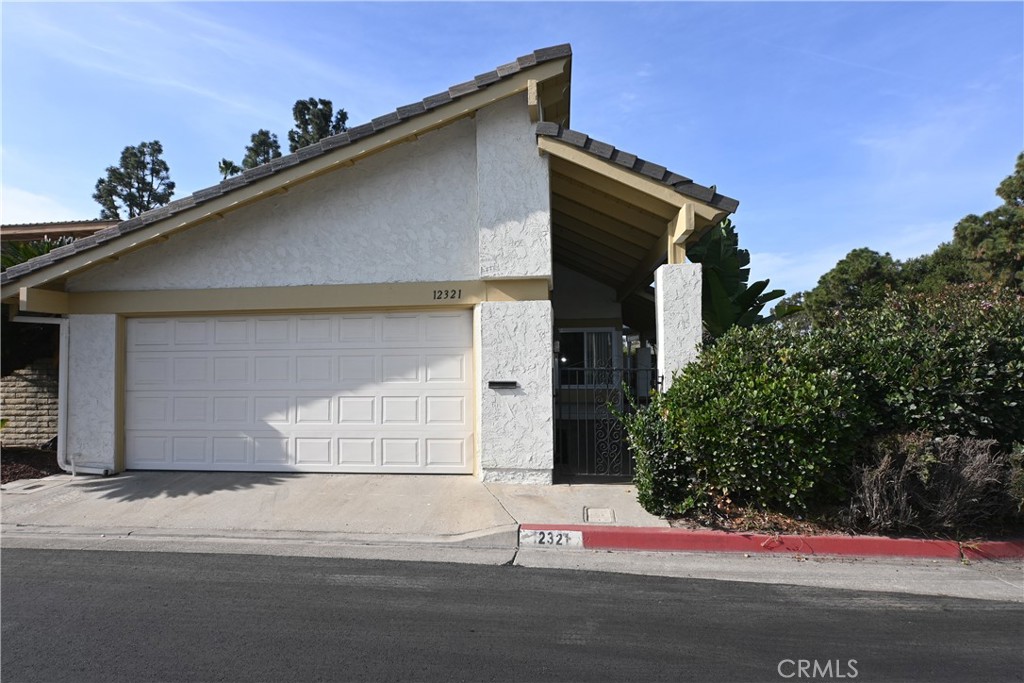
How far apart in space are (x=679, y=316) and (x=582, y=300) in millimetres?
6632

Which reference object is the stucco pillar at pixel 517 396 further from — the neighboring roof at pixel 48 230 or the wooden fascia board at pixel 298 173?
the neighboring roof at pixel 48 230

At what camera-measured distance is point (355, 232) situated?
8.18 metres

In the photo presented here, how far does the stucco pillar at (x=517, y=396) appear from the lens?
7617mm

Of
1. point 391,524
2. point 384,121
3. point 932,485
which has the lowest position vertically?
point 391,524

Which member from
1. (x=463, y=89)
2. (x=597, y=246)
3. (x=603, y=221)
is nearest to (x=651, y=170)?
(x=603, y=221)

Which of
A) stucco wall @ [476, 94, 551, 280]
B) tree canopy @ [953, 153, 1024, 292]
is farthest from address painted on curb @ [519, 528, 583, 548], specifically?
tree canopy @ [953, 153, 1024, 292]

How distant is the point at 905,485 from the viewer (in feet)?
18.7

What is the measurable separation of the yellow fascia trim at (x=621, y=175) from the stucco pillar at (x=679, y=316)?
0.86 metres

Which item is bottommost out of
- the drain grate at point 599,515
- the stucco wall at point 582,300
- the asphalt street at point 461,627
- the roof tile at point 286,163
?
the asphalt street at point 461,627

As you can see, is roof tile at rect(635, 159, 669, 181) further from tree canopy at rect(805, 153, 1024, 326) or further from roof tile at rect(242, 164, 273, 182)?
tree canopy at rect(805, 153, 1024, 326)

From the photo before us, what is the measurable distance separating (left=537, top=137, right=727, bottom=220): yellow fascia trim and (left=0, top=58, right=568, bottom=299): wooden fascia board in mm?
947

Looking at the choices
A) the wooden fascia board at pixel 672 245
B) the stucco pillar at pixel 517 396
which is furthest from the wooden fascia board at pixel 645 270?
the stucco pillar at pixel 517 396

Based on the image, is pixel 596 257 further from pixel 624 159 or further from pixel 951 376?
pixel 951 376

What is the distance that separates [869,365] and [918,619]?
272 cm
